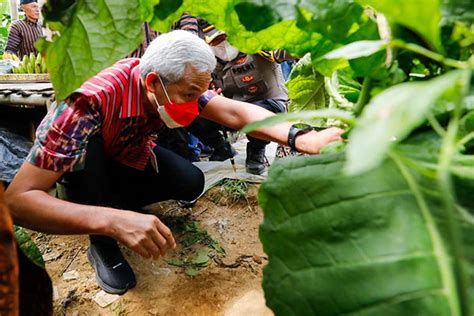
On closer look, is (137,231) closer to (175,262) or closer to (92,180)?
(92,180)

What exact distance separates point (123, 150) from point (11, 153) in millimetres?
770

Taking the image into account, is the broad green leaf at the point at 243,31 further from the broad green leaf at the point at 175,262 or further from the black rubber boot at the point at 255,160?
the black rubber boot at the point at 255,160

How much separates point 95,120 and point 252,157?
1523 millimetres

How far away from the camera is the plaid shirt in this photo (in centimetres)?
142

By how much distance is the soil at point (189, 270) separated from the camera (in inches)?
68.2

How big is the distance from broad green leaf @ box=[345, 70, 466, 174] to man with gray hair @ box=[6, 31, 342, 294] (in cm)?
82

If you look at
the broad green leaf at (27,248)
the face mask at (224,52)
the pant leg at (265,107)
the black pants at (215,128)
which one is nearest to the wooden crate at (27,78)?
the black pants at (215,128)

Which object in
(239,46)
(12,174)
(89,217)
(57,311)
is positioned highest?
(239,46)

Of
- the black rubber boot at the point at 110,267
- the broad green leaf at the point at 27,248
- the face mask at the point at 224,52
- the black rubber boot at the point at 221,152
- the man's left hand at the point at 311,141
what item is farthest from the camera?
the black rubber boot at the point at 221,152

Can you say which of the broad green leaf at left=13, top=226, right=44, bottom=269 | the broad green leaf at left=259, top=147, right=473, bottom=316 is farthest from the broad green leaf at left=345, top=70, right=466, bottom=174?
the broad green leaf at left=13, top=226, right=44, bottom=269

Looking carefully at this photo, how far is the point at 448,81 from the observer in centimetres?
26

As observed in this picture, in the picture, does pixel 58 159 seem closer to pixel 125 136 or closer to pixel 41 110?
pixel 125 136

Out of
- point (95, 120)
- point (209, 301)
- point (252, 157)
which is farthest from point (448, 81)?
point (252, 157)

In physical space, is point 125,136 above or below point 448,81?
below
